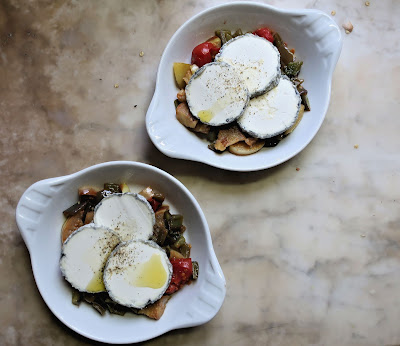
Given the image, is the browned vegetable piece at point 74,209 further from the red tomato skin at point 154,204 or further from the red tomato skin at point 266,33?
the red tomato skin at point 266,33

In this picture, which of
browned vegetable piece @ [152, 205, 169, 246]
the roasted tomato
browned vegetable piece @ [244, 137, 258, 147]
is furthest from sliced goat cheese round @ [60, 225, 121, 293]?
browned vegetable piece @ [244, 137, 258, 147]

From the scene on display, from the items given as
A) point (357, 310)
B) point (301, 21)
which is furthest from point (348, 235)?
point (301, 21)

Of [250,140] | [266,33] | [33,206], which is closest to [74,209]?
[33,206]

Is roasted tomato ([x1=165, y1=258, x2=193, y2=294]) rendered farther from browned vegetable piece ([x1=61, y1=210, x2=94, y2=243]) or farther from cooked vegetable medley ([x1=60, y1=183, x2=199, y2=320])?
browned vegetable piece ([x1=61, y1=210, x2=94, y2=243])

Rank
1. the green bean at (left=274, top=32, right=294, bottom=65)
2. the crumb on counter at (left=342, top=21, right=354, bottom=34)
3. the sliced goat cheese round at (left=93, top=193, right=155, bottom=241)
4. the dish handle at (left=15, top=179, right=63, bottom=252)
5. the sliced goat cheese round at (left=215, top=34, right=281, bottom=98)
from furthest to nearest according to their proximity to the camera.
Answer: the crumb on counter at (left=342, top=21, right=354, bottom=34), the green bean at (left=274, top=32, right=294, bottom=65), the sliced goat cheese round at (left=215, top=34, right=281, bottom=98), the sliced goat cheese round at (left=93, top=193, right=155, bottom=241), the dish handle at (left=15, top=179, right=63, bottom=252)

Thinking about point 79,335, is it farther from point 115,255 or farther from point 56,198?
point 56,198

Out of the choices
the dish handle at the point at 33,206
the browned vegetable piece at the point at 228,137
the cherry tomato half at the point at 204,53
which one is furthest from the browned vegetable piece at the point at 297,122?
the dish handle at the point at 33,206
